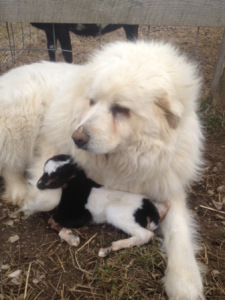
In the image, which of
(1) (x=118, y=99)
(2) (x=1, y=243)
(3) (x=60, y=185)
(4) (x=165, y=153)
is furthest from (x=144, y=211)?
(2) (x=1, y=243)

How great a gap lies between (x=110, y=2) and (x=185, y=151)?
66.2 inches

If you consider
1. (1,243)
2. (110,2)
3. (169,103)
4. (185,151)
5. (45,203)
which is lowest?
(1,243)

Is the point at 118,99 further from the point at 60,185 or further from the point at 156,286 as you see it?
the point at 156,286

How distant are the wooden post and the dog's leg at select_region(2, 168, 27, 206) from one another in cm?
253

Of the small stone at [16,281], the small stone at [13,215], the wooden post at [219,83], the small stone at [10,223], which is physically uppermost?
the wooden post at [219,83]

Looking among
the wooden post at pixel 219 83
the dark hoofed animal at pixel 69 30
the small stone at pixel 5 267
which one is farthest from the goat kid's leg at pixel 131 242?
the dark hoofed animal at pixel 69 30

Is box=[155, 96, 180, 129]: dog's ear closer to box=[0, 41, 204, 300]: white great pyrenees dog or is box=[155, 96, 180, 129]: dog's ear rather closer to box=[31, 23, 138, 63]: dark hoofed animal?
box=[0, 41, 204, 300]: white great pyrenees dog

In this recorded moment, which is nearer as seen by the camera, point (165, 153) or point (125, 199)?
point (165, 153)

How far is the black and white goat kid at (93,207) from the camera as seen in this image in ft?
8.82

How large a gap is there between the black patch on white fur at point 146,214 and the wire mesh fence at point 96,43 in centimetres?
330

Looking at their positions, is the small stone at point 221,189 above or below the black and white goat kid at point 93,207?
below

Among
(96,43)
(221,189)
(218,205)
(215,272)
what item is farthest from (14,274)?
(96,43)

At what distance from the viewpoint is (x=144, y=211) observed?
2.69 m

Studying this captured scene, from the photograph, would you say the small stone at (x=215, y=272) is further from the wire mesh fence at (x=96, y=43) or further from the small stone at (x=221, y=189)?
the wire mesh fence at (x=96, y=43)
